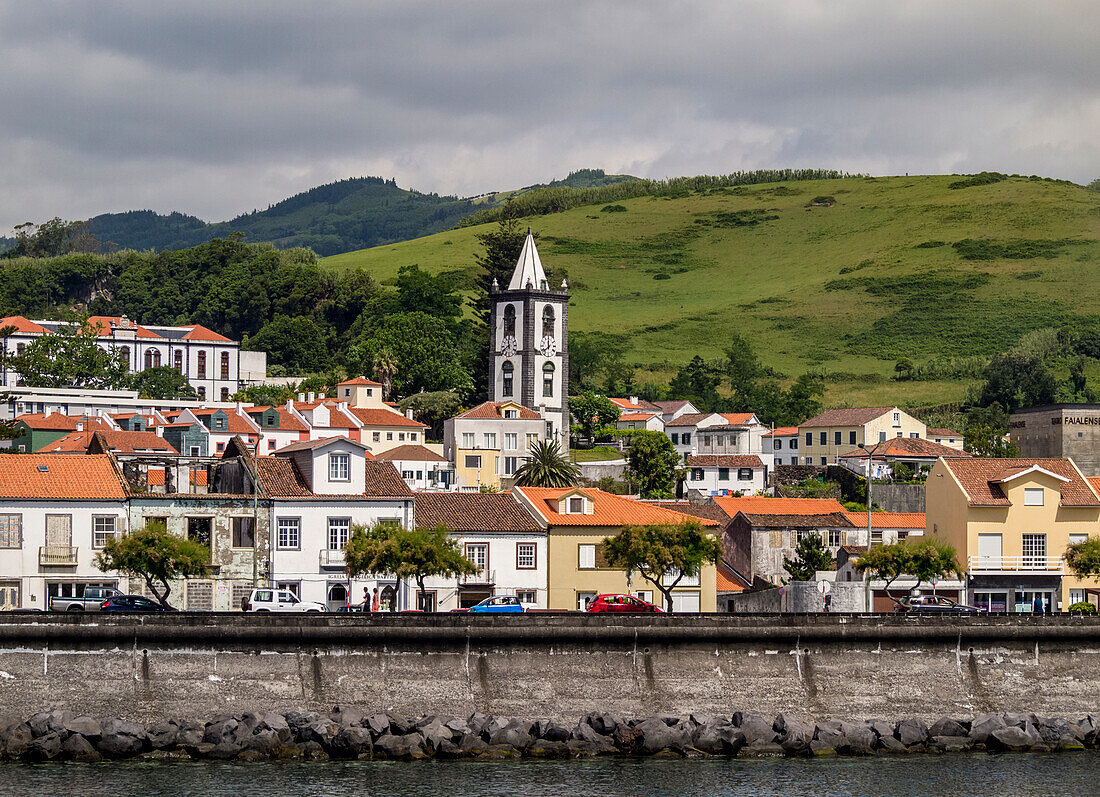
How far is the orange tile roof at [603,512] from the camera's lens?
67.6m

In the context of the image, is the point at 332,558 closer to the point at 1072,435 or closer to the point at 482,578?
the point at 482,578

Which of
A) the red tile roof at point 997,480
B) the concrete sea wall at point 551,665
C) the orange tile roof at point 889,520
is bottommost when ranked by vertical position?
the concrete sea wall at point 551,665

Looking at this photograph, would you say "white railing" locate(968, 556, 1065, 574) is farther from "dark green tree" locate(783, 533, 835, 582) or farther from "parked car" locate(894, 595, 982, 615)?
"dark green tree" locate(783, 533, 835, 582)

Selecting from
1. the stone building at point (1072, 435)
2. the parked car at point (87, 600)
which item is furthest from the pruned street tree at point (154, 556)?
the stone building at point (1072, 435)

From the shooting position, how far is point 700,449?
5586 inches

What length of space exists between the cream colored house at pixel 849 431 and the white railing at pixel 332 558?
250 ft

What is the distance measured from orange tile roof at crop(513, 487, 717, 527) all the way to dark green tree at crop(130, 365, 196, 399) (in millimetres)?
89511

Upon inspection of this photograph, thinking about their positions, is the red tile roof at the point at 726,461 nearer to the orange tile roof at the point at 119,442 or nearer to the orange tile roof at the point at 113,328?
the orange tile roof at the point at 119,442

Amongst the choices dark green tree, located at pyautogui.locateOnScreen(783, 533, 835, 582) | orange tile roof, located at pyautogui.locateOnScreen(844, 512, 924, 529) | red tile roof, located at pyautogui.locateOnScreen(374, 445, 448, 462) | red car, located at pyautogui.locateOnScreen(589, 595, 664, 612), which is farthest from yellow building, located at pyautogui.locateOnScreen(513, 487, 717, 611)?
red tile roof, located at pyautogui.locateOnScreen(374, 445, 448, 462)

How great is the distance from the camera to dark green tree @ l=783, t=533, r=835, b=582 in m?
77.6

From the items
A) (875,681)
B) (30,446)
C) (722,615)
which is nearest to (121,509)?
(722,615)

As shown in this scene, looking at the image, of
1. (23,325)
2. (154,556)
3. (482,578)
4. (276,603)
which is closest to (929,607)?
(482,578)

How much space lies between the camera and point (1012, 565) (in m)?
70.2

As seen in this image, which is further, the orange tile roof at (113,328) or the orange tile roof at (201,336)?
the orange tile roof at (201,336)
